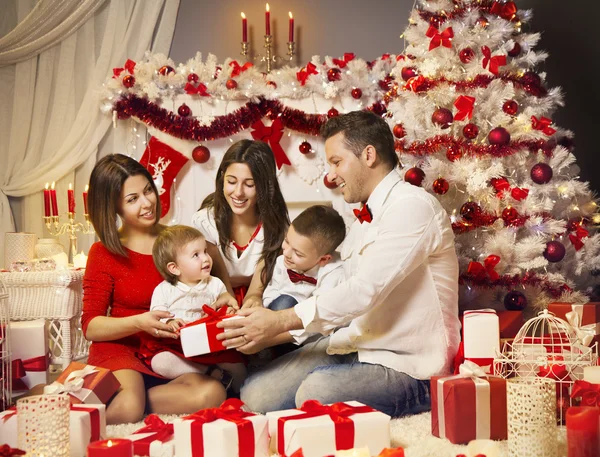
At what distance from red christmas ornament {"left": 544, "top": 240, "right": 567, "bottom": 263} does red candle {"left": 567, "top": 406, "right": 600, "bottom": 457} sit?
157 centimetres

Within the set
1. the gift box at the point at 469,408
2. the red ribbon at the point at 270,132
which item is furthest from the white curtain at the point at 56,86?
the gift box at the point at 469,408

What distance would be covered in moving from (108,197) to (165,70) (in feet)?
5.99

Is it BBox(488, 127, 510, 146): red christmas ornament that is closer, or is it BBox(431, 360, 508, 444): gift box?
BBox(431, 360, 508, 444): gift box

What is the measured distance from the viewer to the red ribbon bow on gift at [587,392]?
2205mm

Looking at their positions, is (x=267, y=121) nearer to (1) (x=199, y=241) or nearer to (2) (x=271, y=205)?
(2) (x=271, y=205)

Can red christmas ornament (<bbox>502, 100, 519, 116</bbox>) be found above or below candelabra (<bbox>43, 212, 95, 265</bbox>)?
above

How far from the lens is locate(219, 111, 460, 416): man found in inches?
97.5

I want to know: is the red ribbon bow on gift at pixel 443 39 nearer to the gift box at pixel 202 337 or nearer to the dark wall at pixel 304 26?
the dark wall at pixel 304 26

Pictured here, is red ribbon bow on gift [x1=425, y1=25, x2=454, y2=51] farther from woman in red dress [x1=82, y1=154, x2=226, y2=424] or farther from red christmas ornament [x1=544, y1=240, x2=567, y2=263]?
woman in red dress [x1=82, y1=154, x2=226, y2=424]

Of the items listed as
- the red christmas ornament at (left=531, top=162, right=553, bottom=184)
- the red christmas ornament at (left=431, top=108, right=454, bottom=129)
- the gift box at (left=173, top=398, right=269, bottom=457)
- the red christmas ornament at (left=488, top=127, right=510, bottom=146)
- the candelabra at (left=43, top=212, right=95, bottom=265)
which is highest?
the red christmas ornament at (left=431, top=108, right=454, bottom=129)

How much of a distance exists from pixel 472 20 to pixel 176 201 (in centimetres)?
217

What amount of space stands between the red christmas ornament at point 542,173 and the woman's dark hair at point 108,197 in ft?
6.16

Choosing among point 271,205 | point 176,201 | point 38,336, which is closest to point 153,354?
point 38,336

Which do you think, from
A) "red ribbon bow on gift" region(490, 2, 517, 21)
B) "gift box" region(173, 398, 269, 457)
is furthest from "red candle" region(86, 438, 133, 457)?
"red ribbon bow on gift" region(490, 2, 517, 21)
